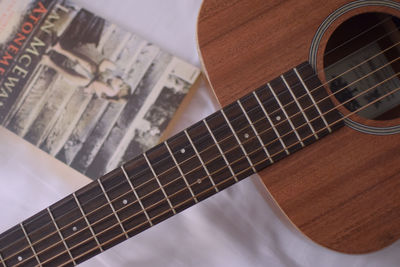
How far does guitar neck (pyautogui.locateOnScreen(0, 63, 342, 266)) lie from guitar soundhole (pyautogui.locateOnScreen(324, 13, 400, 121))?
10 centimetres

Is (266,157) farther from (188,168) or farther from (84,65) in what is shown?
(84,65)

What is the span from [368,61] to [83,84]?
49 cm

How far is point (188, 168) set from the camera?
1.82 ft

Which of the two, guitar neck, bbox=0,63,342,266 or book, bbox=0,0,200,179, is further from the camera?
book, bbox=0,0,200,179

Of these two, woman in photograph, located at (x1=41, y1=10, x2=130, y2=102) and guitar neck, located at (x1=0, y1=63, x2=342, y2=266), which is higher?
woman in photograph, located at (x1=41, y1=10, x2=130, y2=102)

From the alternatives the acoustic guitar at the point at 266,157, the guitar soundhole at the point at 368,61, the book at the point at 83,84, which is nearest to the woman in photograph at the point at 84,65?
the book at the point at 83,84

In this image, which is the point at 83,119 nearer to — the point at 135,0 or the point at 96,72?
the point at 96,72

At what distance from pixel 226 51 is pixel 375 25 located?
0.26 meters

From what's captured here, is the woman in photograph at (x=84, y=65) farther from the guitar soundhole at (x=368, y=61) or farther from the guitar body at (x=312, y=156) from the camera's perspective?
the guitar soundhole at (x=368, y=61)

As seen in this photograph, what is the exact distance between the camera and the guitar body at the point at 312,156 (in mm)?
571

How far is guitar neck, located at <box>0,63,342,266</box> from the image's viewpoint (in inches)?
21.9

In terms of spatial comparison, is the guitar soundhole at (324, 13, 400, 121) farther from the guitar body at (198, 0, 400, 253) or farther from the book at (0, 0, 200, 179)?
the book at (0, 0, 200, 179)

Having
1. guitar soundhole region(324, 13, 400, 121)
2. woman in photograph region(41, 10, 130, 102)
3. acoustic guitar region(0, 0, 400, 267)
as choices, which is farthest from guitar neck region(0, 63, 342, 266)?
woman in photograph region(41, 10, 130, 102)

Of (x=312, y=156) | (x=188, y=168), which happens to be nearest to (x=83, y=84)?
(x=188, y=168)
